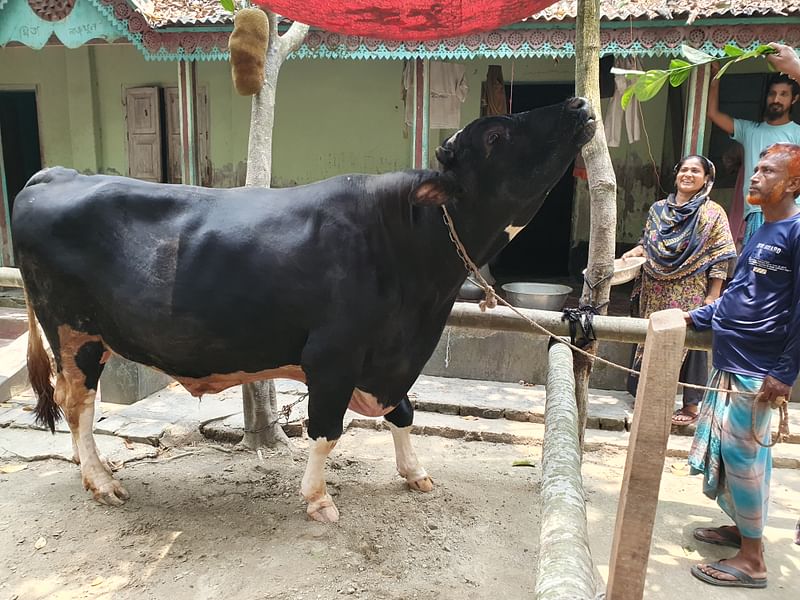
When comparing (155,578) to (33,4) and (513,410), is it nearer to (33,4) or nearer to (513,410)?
(513,410)

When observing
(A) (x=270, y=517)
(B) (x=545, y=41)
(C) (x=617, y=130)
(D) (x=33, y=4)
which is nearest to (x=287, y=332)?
(A) (x=270, y=517)

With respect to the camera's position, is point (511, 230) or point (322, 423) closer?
point (511, 230)

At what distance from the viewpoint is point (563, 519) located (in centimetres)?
136

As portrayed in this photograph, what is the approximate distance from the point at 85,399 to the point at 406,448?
5.47 ft

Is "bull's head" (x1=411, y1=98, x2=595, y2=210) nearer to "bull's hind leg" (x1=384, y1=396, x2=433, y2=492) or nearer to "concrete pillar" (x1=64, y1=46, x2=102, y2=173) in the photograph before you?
"bull's hind leg" (x1=384, y1=396, x2=433, y2=492)

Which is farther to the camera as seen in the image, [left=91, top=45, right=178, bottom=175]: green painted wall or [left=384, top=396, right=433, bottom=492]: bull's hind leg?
[left=91, top=45, right=178, bottom=175]: green painted wall

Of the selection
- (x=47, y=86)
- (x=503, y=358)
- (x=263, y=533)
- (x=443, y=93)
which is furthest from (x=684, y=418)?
(x=47, y=86)

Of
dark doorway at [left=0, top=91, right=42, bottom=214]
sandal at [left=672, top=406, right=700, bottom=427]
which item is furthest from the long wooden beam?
dark doorway at [left=0, top=91, right=42, bottom=214]

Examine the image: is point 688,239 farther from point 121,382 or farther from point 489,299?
point 121,382

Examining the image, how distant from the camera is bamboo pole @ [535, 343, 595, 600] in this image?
113cm

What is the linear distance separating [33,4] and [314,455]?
617 centimetres

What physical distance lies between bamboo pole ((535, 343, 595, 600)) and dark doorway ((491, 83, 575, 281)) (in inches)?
253

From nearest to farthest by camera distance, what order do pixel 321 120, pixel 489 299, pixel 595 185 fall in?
pixel 489 299 < pixel 595 185 < pixel 321 120

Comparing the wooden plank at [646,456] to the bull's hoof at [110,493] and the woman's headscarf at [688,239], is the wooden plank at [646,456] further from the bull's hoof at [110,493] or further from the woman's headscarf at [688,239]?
the woman's headscarf at [688,239]
